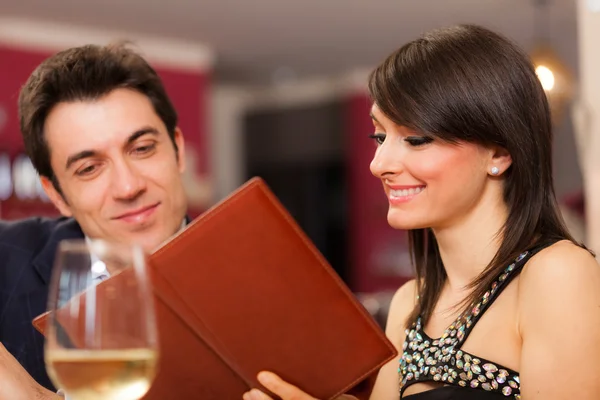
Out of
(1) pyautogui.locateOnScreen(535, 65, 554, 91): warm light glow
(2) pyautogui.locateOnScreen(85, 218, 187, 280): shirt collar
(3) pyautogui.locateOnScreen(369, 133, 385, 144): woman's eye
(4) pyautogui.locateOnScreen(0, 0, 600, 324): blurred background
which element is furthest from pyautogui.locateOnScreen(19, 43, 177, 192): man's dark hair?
(1) pyautogui.locateOnScreen(535, 65, 554, 91): warm light glow

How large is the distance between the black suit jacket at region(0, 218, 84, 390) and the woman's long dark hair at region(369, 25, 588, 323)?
3.16 feet

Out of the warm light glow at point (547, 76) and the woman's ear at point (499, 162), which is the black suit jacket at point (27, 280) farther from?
the warm light glow at point (547, 76)

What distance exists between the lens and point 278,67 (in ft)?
26.8

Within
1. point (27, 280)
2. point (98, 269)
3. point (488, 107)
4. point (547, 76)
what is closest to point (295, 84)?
point (547, 76)

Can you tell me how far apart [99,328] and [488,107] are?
83cm

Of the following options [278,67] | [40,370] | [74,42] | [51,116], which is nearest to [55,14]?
[74,42]

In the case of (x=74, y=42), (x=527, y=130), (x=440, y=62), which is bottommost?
(x=527, y=130)

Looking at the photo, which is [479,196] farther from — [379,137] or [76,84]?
[76,84]

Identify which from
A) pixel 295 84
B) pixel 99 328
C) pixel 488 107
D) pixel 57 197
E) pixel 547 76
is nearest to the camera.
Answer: pixel 99 328

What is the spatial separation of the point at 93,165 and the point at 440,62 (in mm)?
926

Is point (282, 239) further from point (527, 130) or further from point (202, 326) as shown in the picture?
point (527, 130)

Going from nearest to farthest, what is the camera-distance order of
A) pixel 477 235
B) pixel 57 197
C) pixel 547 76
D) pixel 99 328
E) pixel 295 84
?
pixel 99 328
pixel 477 235
pixel 57 197
pixel 547 76
pixel 295 84

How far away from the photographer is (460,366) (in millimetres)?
1318

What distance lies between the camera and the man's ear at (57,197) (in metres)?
1.99
